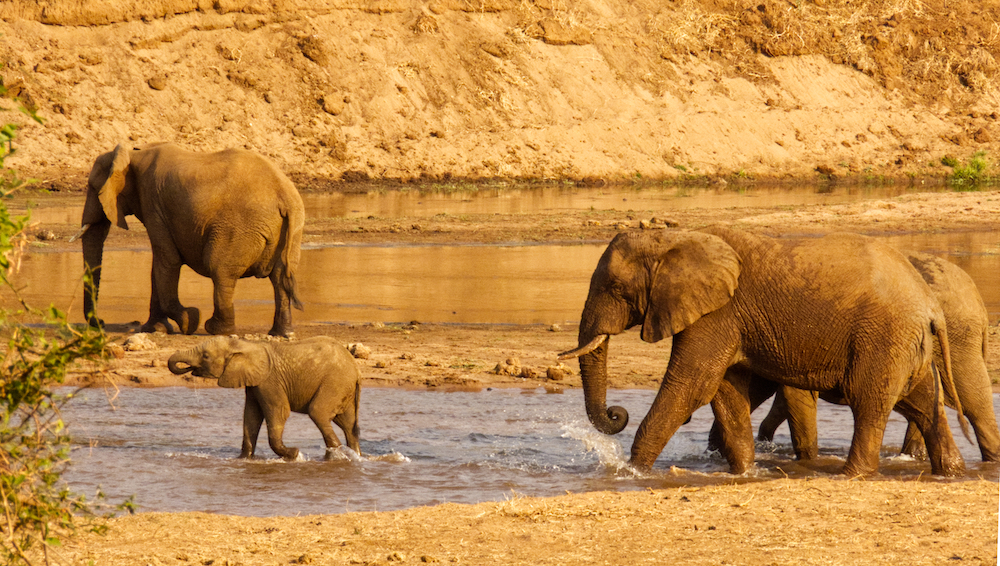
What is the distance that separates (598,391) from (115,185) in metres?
7.64

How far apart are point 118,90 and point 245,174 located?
70.3 feet

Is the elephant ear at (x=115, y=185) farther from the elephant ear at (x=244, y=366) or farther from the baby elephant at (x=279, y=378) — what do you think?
the elephant ear at (x=244, y=366)

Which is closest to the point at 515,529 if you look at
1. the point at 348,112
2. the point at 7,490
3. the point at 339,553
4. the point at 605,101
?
the point at 339,553

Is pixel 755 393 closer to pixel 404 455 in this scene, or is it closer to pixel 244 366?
pixel 404 455

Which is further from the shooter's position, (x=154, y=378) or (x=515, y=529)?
(x=154, y=378)

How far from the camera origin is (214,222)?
13.9 meters

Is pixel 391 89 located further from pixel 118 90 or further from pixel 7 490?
pixel 7 490

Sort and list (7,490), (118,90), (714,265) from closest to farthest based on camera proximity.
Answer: (7,490)
(714,265)
(118,90)

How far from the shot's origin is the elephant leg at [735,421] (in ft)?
29.5

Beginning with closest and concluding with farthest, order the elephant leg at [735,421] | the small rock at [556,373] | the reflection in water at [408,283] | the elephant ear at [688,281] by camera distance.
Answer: the elephant ear at [688,281], the elephant leg at [735,421], the small rock at [556,373], the reflection in water at [408,283]

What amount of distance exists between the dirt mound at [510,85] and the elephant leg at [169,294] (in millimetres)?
16651

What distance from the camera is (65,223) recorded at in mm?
23891

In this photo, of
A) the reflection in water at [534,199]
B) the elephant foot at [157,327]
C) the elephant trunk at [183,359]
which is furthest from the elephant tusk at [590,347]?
the reflection in water at [534,199]

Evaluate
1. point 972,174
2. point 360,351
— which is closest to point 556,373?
point 360,351
